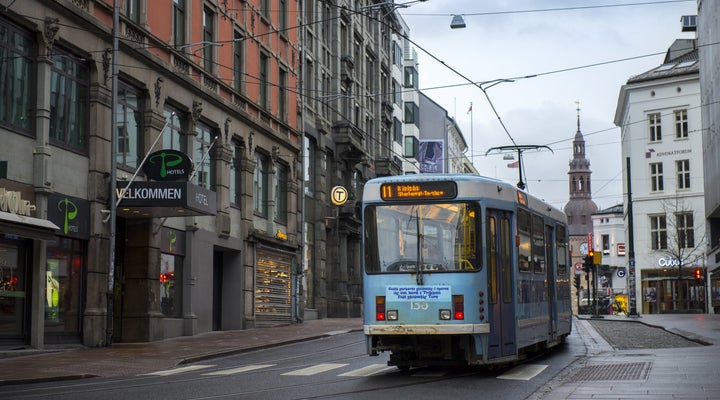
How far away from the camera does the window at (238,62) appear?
35.6 metres

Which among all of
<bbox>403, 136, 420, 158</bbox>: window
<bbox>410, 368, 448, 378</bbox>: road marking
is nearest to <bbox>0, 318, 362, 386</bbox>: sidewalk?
<bbox>410, 368, 448, 378</bbox>: road marking

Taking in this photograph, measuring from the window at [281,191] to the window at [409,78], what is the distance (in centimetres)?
3388

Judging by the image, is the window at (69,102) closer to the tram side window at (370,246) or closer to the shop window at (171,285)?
the shop window at (171,285)

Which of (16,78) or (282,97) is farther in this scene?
(282,97)

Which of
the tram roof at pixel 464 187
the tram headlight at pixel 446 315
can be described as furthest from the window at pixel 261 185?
the tram headlight at pixel 446 315

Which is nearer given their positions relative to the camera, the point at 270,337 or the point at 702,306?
the point at 270,337

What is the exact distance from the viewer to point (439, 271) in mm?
15641

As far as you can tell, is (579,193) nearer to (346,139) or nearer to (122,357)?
(346,139)

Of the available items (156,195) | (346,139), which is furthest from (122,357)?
(346,139)

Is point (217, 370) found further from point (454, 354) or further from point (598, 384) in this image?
point (598, 384)

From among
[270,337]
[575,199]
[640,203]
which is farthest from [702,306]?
[575,199]

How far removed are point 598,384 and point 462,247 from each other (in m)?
3.11

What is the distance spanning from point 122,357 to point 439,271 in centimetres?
860

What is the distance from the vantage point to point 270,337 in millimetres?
29453
